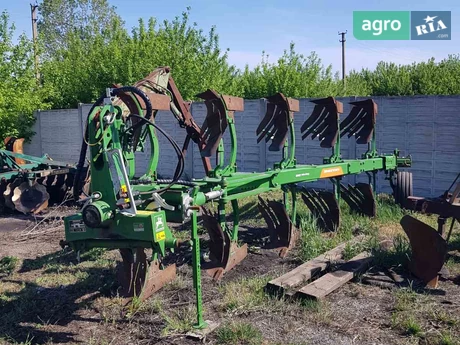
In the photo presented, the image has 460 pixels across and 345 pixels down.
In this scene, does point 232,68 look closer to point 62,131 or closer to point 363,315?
point 62,131

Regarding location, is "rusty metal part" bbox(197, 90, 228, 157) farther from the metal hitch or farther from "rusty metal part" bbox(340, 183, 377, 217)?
"rusty metal part" bbox(340, 183, 377, 217)

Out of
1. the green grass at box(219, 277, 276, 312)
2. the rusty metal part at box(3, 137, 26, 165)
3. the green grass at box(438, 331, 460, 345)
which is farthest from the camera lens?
the rusty metal part at box(3, 137, 26, 165)

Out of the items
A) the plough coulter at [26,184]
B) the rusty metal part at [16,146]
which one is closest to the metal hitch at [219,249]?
the plough coulter at [26,184]

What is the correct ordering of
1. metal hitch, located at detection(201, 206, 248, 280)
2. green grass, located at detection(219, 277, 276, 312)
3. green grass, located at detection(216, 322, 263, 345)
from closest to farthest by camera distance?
green grass, located at detection(216, 322, 263, 345)
green grass, located at detection(219, 277, 276, 312)
metal hitch, located at detection(201, 206, 248, 280)

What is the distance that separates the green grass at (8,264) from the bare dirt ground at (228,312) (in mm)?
183

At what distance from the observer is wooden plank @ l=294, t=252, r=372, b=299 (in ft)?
14.6

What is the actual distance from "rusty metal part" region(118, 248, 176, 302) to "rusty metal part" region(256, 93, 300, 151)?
2.57 meters

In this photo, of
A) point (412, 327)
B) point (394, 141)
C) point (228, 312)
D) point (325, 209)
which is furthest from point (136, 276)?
point (394, 141)

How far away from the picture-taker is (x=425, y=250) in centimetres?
491

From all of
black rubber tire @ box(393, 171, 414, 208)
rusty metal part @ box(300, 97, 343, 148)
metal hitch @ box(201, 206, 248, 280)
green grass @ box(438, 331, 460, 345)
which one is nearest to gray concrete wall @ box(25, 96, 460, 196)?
black rubber tire @ box(393, 171, 414, 208)

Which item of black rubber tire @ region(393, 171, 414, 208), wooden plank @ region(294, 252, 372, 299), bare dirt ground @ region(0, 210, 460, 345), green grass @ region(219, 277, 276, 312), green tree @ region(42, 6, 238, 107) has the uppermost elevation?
green tree @ region(42, 6, 238, 107)

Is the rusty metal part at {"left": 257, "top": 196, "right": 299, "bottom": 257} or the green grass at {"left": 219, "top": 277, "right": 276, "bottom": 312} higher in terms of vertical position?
the rusty metal part at {"left": 257, "top": 196, "right": 299, "bottom": 257}

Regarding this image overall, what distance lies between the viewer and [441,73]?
80.6 feet

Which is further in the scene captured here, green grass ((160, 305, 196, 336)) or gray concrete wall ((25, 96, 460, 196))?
gray concrete wall ((25, 96, 460, 196))
